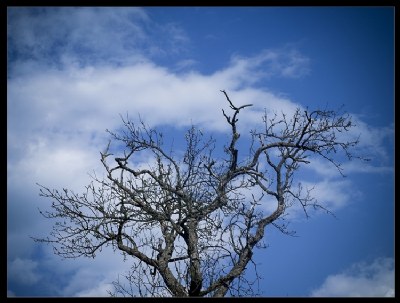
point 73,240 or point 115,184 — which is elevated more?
point 115,184

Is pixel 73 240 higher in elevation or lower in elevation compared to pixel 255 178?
lower
